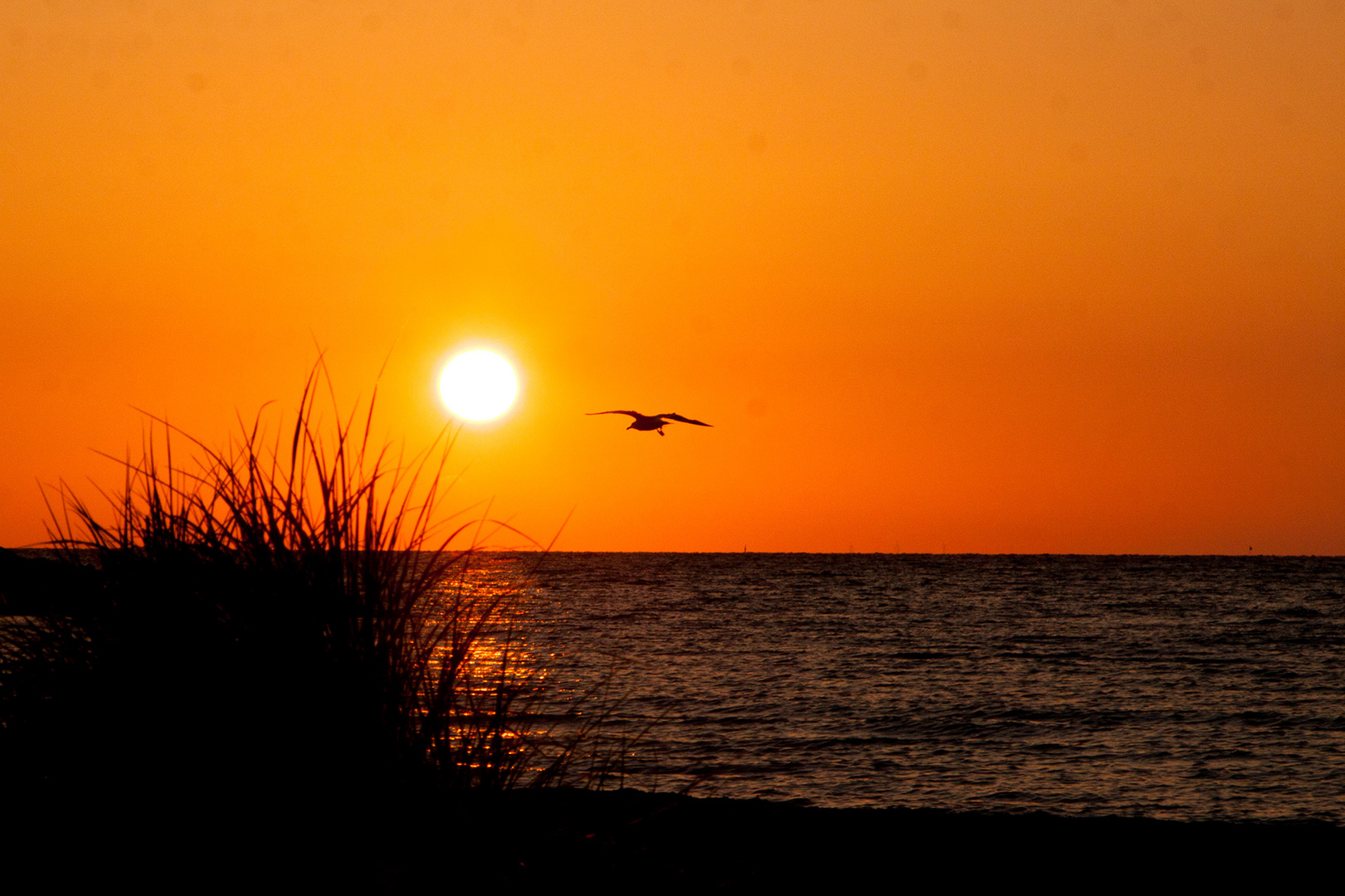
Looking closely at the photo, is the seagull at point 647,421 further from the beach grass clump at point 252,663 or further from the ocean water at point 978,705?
the beach grass clump at point 252,663

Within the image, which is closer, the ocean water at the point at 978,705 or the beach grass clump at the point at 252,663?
the beach grass clump at the point at 252,663

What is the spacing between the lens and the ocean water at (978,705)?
14945 millimetres

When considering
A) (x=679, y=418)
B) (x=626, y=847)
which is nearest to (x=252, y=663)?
(x=626, y=847)

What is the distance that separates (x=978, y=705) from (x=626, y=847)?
61.1 feet

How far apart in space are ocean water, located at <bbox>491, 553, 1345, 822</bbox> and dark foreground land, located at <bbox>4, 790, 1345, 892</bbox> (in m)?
1.13

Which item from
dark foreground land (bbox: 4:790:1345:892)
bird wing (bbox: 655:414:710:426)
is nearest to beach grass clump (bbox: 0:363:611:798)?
dark foreground land (bbox: 4:790:1345:892)

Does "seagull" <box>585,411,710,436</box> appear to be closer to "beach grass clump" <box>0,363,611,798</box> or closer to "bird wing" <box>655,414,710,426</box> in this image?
"bird wing" <box>655,414,710,426</box>

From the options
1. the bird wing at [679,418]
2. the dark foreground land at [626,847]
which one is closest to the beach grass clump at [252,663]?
the dark foreground land at [626,847]

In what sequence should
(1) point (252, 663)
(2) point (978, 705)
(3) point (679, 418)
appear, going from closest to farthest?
(1) point (252, 663) < (3) point (679, 418) < (2) point (978, 705)

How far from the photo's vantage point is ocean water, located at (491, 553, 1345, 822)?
14945 mm

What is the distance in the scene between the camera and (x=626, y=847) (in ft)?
21.5

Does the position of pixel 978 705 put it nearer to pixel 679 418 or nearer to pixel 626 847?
pixel 679 418

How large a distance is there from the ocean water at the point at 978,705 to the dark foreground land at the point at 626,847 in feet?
3.69

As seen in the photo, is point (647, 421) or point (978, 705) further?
point (978, 705)
